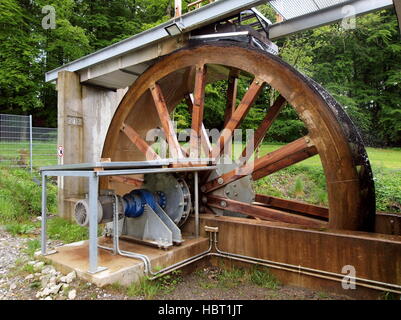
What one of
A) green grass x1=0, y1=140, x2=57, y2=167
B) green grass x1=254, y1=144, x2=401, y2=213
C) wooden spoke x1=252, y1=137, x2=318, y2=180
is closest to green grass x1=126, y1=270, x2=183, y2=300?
wooden spoke x1=252, y1=137, x2=318, y2=180

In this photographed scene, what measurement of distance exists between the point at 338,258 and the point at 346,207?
53cm

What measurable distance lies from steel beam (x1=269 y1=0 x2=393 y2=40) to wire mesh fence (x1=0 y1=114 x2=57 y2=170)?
774 centimetres

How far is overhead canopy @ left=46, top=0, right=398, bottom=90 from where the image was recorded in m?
4.01

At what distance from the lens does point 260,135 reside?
429 cm

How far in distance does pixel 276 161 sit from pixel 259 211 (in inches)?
27.1

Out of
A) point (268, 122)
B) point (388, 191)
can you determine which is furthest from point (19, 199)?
point (388, 191)

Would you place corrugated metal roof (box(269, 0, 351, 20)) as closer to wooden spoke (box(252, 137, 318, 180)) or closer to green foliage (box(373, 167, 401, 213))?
wooden spoke (box(252, 137, 318, 180))

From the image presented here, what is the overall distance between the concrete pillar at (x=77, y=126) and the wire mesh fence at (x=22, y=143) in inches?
149

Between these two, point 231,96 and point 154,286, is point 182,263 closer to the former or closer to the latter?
point 154,286

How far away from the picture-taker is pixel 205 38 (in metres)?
4.43

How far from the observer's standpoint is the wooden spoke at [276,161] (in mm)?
3541

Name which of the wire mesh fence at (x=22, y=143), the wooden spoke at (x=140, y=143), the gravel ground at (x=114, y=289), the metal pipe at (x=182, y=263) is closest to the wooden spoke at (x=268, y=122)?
the metal pipe at (x=182, y=263)

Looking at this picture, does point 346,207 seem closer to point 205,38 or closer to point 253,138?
point 253,138

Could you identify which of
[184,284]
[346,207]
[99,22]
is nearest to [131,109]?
[184,284]
